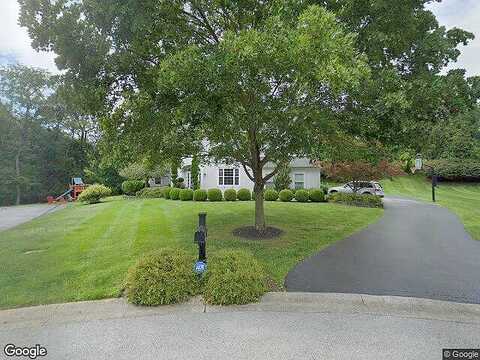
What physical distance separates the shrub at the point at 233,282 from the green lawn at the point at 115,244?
80cm

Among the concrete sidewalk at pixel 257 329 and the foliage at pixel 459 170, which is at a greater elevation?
the foliage at pixel 459 170

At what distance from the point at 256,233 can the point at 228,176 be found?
579 inches

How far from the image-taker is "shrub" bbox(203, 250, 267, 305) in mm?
4785

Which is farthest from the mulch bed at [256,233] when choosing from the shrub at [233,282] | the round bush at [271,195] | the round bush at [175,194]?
the round bush at [175,194]

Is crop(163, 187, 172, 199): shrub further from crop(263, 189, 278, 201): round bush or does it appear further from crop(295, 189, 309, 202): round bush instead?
crop(295, 189, 309, 202): round bush

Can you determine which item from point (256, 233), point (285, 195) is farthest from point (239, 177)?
point (256, 233)

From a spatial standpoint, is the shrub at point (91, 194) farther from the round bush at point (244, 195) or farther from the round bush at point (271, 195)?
the round bush at point (271, 195)

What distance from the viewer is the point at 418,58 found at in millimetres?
6922

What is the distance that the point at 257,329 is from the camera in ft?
13.2

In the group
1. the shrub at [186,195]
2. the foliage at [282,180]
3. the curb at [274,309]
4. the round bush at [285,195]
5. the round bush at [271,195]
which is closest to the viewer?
the curb at [274,309]

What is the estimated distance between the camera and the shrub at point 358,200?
18.5m

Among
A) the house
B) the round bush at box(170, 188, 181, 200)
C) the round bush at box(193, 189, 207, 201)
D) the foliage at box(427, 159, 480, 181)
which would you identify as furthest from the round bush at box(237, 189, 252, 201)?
the foliage at box(427, 159, 480, 181)

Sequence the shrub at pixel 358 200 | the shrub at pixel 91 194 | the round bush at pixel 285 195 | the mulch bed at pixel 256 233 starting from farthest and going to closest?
the shrub at pixel 91 194 < the round bush at pixel 285 195 < the shrub at pixel 358 200 < the mulch bed at pixel 256 233

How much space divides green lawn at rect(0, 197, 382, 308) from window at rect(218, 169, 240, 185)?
8.98m
